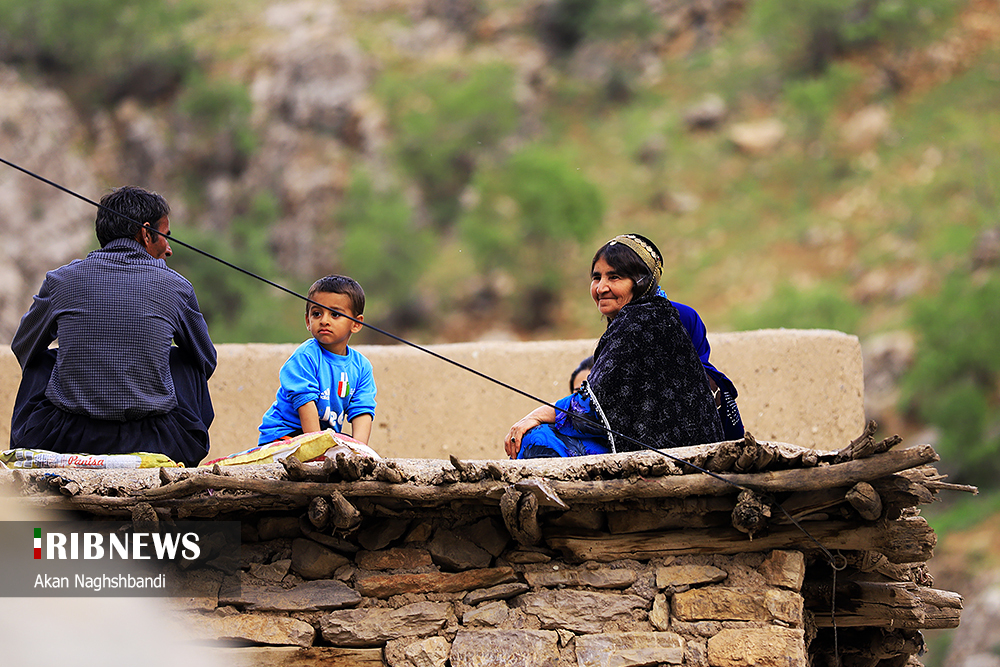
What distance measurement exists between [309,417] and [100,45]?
23040mm

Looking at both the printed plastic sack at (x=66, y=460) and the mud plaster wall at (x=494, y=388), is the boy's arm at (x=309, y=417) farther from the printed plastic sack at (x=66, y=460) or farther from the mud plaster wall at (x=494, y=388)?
the mud plaster wall at (x=494, y=388)

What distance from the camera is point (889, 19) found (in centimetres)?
2255

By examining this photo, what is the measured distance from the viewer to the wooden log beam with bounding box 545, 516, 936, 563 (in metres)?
3.04

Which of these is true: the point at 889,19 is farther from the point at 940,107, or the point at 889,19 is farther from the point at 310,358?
the point at 310,358

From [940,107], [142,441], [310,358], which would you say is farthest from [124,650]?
[940,107]

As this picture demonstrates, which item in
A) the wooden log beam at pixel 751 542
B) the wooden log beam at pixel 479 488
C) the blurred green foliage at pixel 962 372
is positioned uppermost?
the blurred green foliage at pixel 962 372

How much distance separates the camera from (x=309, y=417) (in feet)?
11.2

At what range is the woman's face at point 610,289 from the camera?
3.39 meters

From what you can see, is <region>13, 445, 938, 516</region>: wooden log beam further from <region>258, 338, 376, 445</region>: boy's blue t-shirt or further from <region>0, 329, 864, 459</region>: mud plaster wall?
<region>0, 329, 864, 459</region>: mud plaster wall

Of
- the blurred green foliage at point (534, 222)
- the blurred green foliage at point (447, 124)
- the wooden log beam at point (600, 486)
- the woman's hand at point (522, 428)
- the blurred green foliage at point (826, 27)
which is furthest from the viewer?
the blurred green foliage at point (447, 124)

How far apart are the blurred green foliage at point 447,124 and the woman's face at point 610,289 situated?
2009 cm

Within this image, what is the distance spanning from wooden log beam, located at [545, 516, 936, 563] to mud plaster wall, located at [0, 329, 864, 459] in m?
2.07

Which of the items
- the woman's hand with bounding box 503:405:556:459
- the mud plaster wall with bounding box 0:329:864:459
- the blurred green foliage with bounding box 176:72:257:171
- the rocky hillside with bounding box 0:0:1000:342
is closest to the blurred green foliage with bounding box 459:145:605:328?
the rocky hillside with bounding box 0:0:1000:342

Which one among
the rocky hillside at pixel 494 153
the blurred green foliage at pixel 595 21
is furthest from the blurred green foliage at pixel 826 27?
the blurred green foliage at pixel 595 21
